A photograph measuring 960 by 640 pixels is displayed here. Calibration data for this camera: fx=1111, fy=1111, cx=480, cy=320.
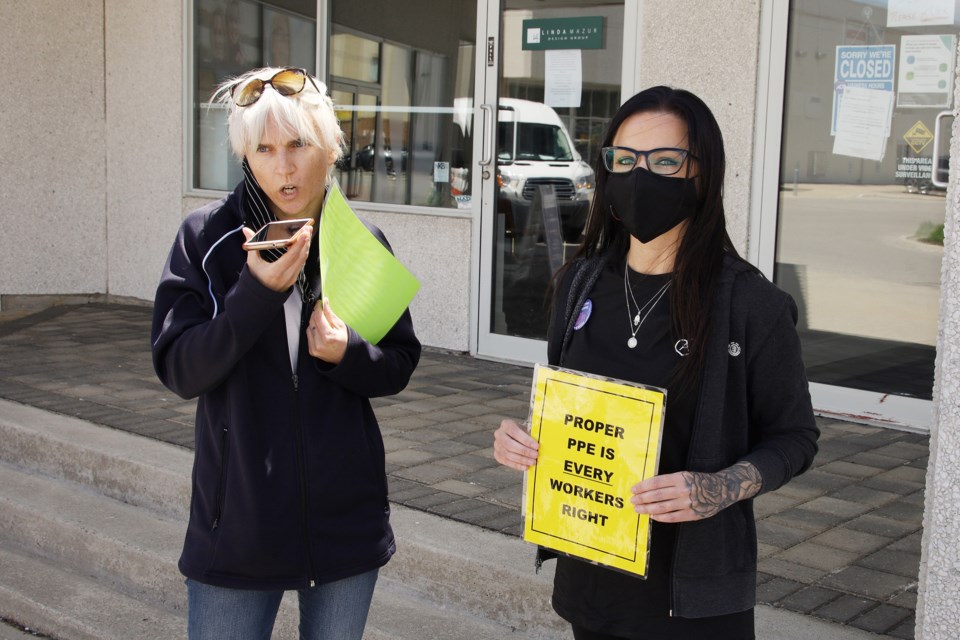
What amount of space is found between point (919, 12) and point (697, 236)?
413 centimetres

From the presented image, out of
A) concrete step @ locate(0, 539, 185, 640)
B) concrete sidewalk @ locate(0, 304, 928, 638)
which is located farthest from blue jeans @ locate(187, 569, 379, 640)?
concrete step @ locate(0, 539, 185, 640)

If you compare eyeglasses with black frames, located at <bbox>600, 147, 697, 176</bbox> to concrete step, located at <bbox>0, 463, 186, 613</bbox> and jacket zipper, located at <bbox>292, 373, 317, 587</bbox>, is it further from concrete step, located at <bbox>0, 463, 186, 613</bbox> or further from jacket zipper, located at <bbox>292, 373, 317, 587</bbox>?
concrete step, located at <bbox>0, 463, 186, 613</bbox>

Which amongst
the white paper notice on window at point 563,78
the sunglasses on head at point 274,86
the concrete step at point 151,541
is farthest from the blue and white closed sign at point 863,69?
the sunglasses on head at point 274,86

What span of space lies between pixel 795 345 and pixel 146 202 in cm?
835

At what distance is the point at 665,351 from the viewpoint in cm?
211

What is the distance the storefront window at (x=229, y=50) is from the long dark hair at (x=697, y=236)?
22.2 ft

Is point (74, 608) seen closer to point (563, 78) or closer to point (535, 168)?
point (535, 168)

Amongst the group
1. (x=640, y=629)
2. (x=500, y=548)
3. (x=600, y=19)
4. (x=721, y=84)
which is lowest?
(x=500, y=548)

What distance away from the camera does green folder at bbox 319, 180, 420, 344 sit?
7.34ft

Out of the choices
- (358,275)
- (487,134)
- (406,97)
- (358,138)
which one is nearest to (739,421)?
(358,275)

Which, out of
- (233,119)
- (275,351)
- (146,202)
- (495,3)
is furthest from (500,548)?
(146,202)

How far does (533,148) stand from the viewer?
7.24 meters

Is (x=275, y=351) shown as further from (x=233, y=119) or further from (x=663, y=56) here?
(x=663, y=56)

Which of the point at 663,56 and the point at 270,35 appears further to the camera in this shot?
the point at 270,35
